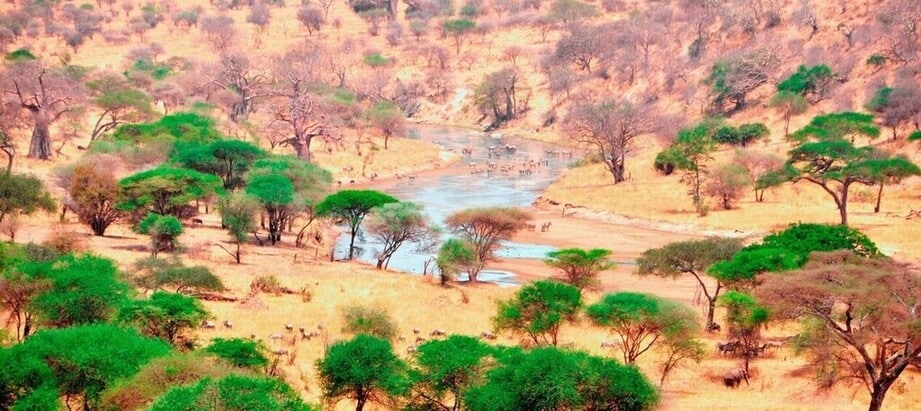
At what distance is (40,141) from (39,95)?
339 centimetres

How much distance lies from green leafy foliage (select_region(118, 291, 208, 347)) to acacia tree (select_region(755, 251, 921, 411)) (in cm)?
1540

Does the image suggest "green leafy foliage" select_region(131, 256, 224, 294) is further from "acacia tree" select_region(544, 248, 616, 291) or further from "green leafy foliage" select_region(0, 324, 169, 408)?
"acacia tree" select_region(544, 248, 616, 291)

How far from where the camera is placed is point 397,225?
144 ft

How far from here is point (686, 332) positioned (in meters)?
26.2

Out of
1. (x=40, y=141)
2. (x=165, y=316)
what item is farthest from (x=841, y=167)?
(x=40, y=141)

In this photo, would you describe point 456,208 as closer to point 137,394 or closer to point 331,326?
point 331,326

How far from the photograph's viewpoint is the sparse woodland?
70.7ft

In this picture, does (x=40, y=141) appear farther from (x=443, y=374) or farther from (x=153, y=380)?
(x=443, y=374)

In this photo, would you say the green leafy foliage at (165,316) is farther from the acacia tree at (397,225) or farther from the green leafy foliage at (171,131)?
the green leafy foliage at (171,131)

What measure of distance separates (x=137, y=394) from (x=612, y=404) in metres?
9.81

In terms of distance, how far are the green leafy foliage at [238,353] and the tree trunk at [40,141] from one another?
4518 centimetres

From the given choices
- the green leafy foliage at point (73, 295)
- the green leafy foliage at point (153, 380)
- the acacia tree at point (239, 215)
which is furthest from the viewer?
the acacia tree at point (239, 215)

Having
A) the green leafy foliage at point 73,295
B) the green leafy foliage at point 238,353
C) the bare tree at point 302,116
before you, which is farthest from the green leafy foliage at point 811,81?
the green leafy foliage at point 238,353

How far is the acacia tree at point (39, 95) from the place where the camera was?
6188 cm
